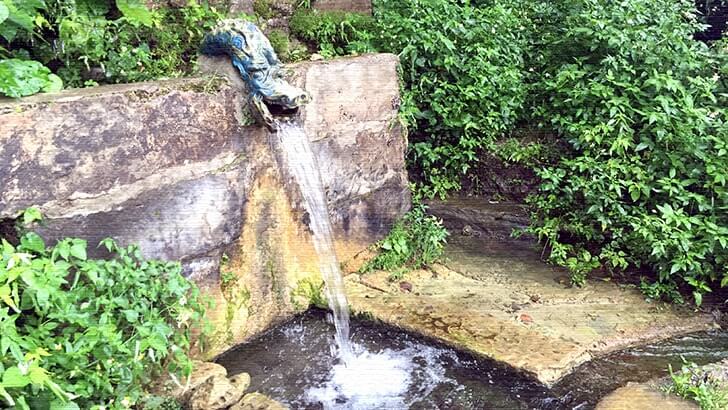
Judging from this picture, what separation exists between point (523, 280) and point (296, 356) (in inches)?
71.9

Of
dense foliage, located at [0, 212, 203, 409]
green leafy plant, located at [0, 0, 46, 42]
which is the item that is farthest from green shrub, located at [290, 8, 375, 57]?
A: dense foliage, located at [0, 212, 203, 409]

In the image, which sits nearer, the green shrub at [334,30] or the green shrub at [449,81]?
the green shrub at [334,30]

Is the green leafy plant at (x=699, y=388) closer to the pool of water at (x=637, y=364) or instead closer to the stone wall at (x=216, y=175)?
the pool of water at (x=637, y=364)

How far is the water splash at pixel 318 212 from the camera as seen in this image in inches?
152

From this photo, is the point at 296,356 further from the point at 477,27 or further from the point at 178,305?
the point at 477,27

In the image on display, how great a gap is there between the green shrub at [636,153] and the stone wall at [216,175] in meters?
1.38

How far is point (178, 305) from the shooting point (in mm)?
2891

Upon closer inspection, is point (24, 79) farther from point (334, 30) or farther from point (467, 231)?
point (467, 231)

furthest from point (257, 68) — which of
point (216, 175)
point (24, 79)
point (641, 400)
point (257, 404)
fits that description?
point (641, 400)

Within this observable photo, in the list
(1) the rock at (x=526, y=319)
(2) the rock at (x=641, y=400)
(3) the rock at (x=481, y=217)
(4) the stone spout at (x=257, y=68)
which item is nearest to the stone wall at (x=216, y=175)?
(4) the stone spout at (x=257, y=68)

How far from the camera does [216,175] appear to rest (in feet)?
11.4

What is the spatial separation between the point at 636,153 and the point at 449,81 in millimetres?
1625

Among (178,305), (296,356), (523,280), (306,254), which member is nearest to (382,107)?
(306,254)

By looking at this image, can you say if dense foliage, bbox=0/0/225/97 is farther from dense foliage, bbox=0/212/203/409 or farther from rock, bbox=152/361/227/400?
rock, bbox=152/361/227/400
